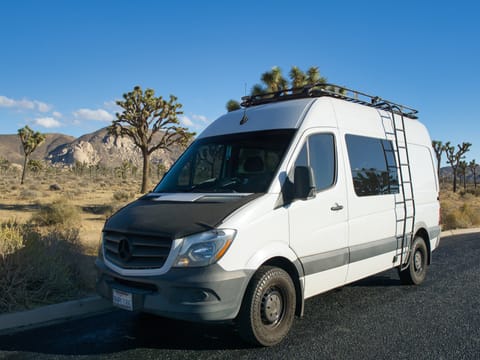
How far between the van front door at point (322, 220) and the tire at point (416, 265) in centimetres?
222

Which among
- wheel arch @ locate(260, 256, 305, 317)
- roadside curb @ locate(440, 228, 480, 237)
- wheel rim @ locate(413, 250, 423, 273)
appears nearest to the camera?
wheel arch @ locate(260, 256, 305, 317)

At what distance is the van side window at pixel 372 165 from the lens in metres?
5.89

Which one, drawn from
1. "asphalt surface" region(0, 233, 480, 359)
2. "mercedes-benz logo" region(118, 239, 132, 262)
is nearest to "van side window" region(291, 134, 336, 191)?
"asphalt surface" region(0, 233, 480, 359)

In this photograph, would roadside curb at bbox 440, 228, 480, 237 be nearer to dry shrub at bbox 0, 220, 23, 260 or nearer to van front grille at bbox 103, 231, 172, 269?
van front grille at bbox 103, 231, 172, 269

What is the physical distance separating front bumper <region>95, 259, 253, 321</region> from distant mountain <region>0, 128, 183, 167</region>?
14219 centimetres

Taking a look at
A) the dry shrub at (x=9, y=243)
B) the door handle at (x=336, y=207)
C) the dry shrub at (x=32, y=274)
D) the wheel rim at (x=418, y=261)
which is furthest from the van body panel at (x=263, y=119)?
the wheel rim at (x=418, y=261)

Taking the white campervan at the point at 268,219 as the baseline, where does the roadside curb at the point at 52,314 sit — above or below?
below

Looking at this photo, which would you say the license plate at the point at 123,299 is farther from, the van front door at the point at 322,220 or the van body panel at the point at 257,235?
the van front door at the point at 322,220

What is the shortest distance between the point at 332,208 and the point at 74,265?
14.1 feet

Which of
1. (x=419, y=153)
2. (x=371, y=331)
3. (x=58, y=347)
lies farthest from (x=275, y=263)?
(x=419, y=153)

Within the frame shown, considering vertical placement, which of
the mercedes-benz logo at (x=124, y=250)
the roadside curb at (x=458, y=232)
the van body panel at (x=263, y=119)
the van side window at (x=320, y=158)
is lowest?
the roadside curb at (x=458, y=232)

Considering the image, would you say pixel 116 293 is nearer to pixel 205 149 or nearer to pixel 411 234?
pixel 205 149

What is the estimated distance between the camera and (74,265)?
7047 millimetres

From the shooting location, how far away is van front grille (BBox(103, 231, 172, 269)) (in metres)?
4.21
